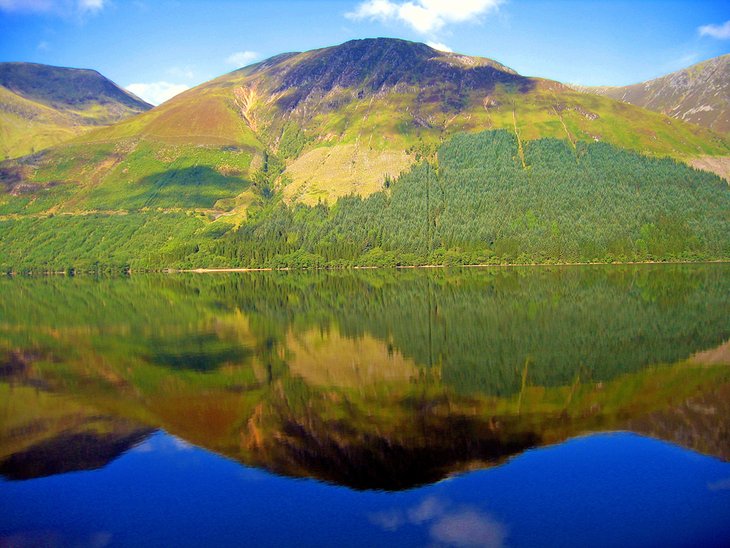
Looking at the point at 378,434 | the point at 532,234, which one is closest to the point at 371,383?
the point at 378,434

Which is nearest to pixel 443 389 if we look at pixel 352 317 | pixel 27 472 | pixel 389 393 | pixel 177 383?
pixel 389 393

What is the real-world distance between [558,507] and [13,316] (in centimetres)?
7929

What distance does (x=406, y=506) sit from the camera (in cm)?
2116

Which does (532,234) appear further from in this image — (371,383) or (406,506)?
(406,506)

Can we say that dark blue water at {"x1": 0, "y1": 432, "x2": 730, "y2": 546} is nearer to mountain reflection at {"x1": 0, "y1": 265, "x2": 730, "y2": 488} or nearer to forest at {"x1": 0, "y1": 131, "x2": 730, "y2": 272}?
mountain reflection at {"x1": 0, "y1": 265, "x2": 730, "y2": 488}

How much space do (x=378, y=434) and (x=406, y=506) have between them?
6.58m

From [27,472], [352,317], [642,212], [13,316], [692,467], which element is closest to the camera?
[692,467]

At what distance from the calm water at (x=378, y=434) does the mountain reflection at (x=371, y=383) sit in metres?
0.18

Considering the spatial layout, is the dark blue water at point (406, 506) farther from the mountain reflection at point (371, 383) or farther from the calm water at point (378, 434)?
the mountain reflection at point (371, 383)

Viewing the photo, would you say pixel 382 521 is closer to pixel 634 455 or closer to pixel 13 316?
pixel 634 455

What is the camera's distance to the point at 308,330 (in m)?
57.1

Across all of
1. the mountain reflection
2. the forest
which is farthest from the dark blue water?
the forest

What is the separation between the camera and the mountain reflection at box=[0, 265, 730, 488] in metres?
26.8

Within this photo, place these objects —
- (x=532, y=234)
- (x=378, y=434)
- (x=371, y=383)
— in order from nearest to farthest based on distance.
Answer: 1. (x=378, y=434)
2. (x=371, y=383)
3. (x=532, y=234)
